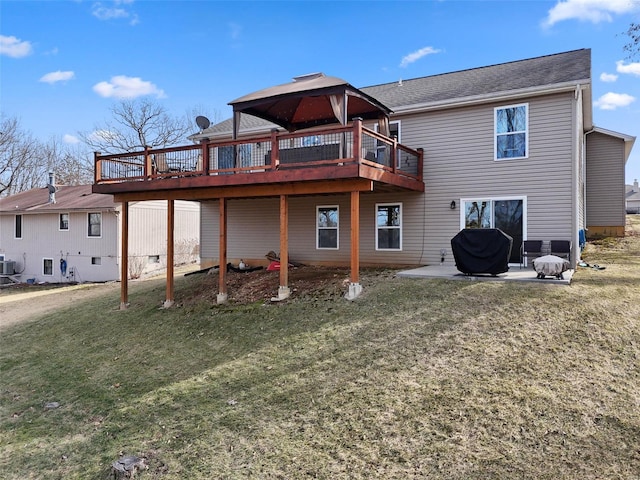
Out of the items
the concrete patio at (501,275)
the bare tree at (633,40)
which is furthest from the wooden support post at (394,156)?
the bare tree at (633,40)

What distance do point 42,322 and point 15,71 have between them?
1300cm

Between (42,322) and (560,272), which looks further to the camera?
(42,322)

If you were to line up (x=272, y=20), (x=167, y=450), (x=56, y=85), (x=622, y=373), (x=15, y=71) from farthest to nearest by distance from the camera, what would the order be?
(x=56, y=85) → (x=15, y=71) → (x=272, y=20) → (x=622, y=373) → (x=167, y=450)

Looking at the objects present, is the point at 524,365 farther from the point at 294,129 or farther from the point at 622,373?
the point at 294,129

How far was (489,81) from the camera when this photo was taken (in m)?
11.9

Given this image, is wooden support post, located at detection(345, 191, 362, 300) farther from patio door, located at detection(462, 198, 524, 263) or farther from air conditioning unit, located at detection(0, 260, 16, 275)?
air conditioning unit, located at detection(0, 260, 16, 275)

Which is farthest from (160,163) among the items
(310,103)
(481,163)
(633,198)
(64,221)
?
(633,198)

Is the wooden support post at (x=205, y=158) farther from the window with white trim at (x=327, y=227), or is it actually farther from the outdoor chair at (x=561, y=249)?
the outdoor chair at (x=561, y=249)

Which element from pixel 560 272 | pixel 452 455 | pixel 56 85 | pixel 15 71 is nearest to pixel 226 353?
pixel 452 455

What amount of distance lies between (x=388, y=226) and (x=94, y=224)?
1563 cm

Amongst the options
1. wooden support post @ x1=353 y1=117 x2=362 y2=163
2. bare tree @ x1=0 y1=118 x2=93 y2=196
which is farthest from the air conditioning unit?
wooden support post @ x1=353 y1=117 x2=362 y2=163

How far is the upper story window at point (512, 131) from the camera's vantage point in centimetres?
1073

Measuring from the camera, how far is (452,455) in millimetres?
4133

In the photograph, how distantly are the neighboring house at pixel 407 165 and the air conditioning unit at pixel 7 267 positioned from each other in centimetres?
1578
